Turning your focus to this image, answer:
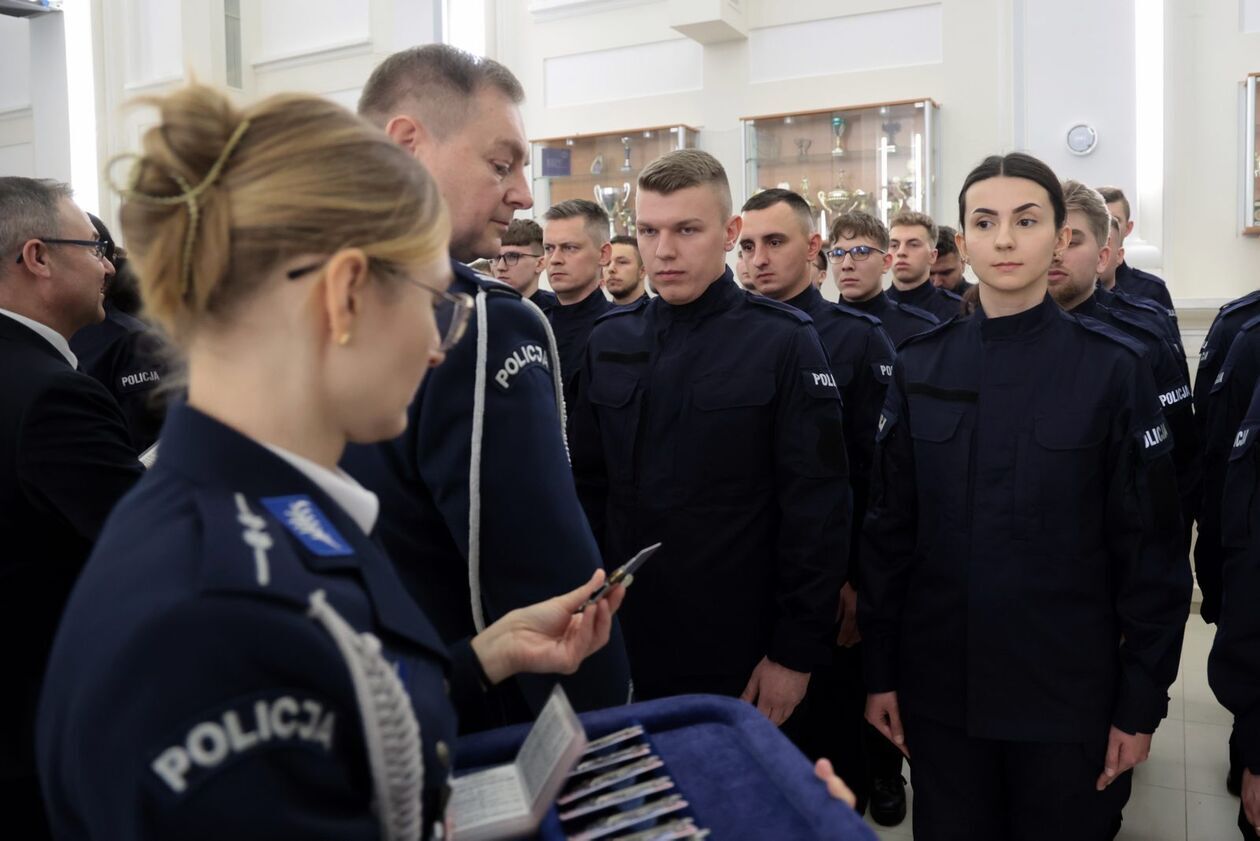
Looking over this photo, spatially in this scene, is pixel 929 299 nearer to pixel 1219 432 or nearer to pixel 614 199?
pixel 1219 432

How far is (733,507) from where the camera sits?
232 cm

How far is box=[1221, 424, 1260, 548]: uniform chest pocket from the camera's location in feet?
6.64

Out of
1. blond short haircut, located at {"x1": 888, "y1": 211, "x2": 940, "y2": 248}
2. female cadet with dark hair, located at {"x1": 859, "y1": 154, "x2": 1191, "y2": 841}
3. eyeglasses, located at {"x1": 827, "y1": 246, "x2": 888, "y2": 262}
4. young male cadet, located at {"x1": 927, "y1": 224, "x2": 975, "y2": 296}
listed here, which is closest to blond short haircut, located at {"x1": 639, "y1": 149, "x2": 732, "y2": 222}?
female cadet with dark hair, located at {"x1": 859, "y1": 154, "x2": 1191, "y2": 841}

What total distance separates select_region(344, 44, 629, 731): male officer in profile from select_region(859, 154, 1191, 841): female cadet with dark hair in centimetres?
85

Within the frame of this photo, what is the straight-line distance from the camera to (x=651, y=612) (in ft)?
7.75

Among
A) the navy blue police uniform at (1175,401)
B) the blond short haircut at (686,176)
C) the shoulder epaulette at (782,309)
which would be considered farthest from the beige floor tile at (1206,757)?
the blond short haircut at (686,176)

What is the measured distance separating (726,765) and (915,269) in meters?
4.33

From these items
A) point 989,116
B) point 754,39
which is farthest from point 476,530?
point 754,39

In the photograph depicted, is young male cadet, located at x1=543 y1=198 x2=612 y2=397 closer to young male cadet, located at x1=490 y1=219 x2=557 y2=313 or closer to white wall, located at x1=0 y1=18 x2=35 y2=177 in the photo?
young male cadet, located at x1=490 y1=219 x2=557 y2=313

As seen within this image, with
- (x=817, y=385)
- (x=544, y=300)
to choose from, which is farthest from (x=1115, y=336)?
(x=544, y=300)

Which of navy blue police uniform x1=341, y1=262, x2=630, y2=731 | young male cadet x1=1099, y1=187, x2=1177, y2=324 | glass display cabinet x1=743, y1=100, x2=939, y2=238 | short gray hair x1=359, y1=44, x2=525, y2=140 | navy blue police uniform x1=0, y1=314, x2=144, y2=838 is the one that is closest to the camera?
navy blue police uniform x1=341, y1=262, x2=630, y2=731

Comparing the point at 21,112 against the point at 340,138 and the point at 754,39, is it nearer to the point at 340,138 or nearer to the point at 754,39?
the point at 754,39

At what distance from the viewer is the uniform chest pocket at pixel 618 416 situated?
2408 millimetres

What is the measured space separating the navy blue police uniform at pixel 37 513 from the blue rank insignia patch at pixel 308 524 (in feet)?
3.58
